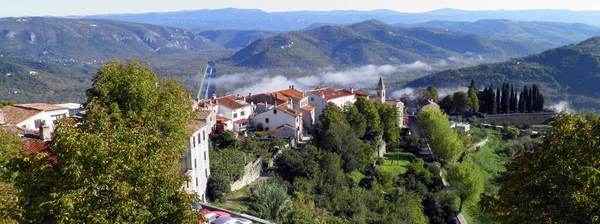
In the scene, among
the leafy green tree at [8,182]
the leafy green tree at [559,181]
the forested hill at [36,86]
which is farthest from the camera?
the forested hill at [36,86]

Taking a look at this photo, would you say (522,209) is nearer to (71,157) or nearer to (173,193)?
(173,193)

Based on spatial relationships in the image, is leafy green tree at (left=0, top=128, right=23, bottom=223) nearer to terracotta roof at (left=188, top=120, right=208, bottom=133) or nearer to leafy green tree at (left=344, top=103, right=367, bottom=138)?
terracotta roof at (left=188, top=120, right=208, bottom=133)

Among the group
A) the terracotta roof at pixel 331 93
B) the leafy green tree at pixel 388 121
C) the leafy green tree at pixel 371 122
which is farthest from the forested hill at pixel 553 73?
the leafy green tree at pixel 371 122

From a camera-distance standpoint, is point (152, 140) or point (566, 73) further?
point (566, 73)

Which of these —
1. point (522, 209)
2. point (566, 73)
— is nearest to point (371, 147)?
point (522, 209)

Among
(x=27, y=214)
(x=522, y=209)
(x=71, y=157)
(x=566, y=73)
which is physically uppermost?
(x=71, y=157)

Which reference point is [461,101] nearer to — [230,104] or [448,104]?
[448,104]

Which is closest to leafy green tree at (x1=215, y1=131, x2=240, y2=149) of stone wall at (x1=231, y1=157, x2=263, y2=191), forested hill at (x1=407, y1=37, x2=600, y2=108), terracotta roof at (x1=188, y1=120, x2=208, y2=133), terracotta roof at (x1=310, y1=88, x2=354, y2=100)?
stone wall at (x1=231, y1=157, x2=263, y2=191)

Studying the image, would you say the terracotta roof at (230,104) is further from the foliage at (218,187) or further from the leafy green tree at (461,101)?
the leafy green tree at (461,101)
